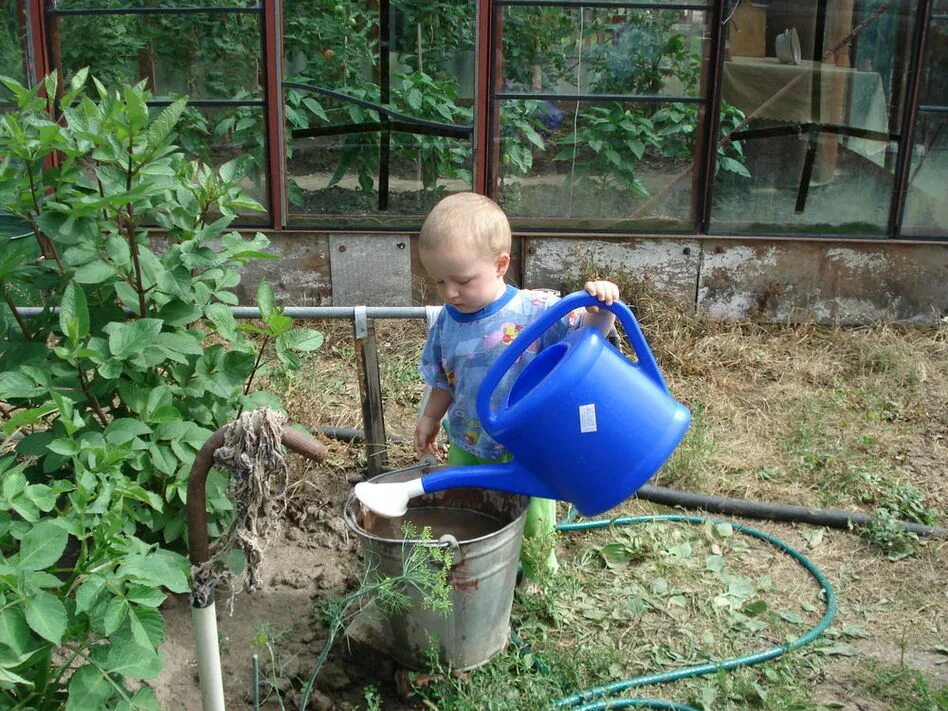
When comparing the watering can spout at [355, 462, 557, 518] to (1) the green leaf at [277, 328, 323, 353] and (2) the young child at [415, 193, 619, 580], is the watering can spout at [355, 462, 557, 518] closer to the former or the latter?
(2) the young child at [415, 193, 619, 580]

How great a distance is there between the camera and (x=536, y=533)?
288cm

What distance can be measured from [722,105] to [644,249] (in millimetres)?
831

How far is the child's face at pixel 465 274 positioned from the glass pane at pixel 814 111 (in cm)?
282

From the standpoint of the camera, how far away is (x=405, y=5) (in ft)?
15.7

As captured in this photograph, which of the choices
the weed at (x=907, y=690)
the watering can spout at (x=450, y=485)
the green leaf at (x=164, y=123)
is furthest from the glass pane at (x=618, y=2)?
the weed at (x=907, y=690)

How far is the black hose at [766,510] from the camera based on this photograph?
11.1ft

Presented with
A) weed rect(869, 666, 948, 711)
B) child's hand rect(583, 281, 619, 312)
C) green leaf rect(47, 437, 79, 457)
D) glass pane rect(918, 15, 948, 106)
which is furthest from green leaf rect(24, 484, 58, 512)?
glass pane rect(918, 15, 948, 106)

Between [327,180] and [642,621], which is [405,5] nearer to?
[327,180]

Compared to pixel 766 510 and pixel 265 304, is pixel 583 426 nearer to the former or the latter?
pixel 265 304

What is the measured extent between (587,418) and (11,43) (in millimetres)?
3895

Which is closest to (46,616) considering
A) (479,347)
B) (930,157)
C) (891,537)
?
(479,347)

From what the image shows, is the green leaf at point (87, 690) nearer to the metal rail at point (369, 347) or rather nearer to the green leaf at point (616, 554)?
the metal rail at point (369, 347)

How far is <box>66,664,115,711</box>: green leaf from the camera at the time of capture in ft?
5.87

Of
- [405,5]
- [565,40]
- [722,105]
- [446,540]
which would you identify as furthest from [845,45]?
[446,540]
